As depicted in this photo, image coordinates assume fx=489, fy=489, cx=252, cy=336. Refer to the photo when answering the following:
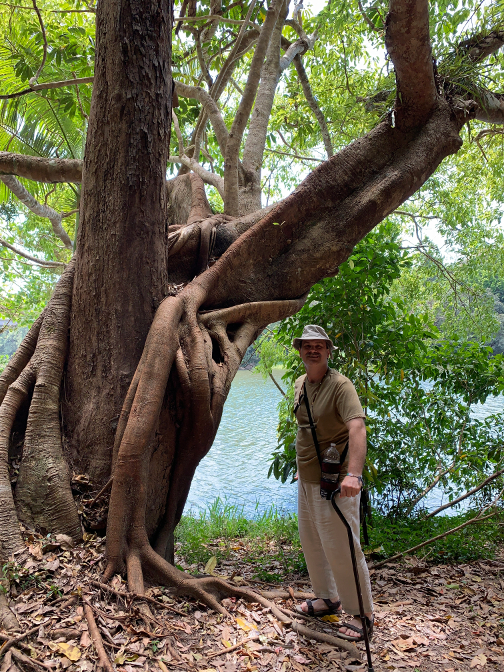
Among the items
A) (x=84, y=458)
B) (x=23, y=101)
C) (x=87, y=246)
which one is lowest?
(x=84, y=458)

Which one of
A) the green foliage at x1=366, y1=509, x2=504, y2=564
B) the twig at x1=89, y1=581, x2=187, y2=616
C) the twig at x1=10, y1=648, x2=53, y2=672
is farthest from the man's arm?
the green foliage at x1=366, y1=509, x2=504, y2=564

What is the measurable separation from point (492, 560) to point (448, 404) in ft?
5.12

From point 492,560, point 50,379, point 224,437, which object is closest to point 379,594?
point 492,560

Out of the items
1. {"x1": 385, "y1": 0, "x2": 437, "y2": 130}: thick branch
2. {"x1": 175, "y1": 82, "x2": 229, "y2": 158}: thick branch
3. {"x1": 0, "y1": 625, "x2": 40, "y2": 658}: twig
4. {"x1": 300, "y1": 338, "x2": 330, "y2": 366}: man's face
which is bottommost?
{"x1": 0, "y1": 625, "x2": 40, "y2": 658}: twig

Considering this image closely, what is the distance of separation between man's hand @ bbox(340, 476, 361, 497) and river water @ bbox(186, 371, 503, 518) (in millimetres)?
4415

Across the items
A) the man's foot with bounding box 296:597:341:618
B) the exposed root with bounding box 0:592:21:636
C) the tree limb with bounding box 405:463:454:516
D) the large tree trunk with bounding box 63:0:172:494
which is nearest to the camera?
the exposed root with bounding box 0:592:21:636

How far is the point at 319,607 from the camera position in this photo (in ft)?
9.25

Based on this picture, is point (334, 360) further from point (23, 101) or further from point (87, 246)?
point (23, 101)

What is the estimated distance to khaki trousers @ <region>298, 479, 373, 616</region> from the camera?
8.66ft

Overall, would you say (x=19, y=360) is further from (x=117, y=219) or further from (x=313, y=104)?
(x=313, y=104)

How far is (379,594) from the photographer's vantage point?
11.3 ft

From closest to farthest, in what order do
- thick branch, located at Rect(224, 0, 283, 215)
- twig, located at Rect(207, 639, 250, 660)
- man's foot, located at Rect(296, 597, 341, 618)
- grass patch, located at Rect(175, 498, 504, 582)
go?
twig, located at Rect(207, 639, 250, 660) < man's foot, located at Rect(296, 597, 341, 618) < grass patch, located at Rect(175, 498, 504, 582) < thick branch, located at Rect(224, 0, 283, 215)

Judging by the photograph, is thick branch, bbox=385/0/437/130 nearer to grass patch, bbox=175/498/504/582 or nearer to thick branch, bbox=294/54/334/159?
thick branch, bbox=294/54/334/159

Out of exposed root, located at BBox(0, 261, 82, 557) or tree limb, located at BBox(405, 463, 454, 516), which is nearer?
exposed root, located at BBox(0, 261, 82, 557)
